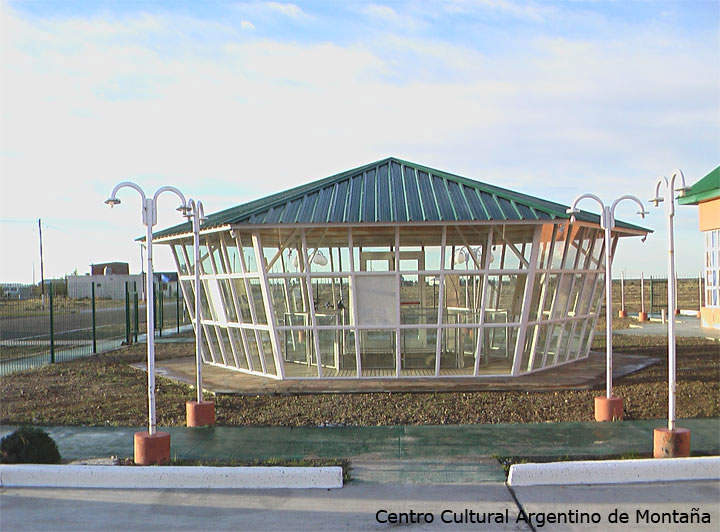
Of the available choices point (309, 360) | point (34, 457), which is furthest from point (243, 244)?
point (34, 457)

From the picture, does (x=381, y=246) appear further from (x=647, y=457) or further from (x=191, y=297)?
(x=647, y=457)

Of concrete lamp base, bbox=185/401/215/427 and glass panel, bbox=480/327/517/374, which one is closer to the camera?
concrete lamp base, bbox=185/401/215/427

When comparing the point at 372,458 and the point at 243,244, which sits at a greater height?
the point at 243,244

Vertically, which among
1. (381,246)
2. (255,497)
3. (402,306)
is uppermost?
(381,246)

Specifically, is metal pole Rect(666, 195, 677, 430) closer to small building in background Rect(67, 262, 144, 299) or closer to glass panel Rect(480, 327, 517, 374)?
glass panel Rect(480, 327, 517, 374)

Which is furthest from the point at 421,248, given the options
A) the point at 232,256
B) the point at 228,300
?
the point at 228,300

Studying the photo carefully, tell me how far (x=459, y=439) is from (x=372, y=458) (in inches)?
58.8

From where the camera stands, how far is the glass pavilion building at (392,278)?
13289 mm

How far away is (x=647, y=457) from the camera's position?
8.16m

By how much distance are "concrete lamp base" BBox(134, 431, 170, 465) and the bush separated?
115cm

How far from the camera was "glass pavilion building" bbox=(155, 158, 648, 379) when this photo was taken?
13289mm

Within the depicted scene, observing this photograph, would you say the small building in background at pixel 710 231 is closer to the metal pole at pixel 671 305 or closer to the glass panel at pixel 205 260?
the metal pole at pixel 671 305

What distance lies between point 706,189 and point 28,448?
22.3 metres

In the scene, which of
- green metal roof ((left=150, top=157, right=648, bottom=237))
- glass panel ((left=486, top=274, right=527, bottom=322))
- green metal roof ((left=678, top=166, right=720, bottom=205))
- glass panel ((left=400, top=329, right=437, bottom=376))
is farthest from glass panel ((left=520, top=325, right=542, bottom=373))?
green metal roof ((left=678, top=166, right=720, bottom=205))
